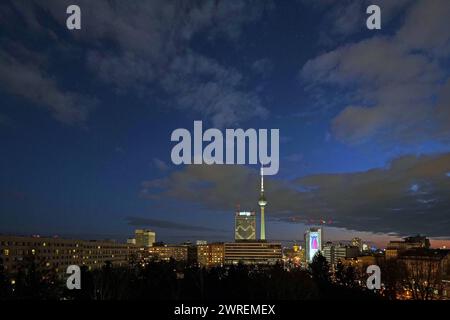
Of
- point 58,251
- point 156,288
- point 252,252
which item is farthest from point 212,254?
point 156,288

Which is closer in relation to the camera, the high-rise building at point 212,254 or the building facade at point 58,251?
the building facade at point 58,251

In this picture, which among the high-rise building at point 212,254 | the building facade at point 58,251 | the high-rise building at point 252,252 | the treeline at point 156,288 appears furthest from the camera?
the high-rise building at point 212,254

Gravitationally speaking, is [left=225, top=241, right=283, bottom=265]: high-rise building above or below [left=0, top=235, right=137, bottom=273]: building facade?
below

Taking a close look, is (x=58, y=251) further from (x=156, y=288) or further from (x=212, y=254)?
(x=212, y=254)

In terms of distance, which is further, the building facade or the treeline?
the building facade

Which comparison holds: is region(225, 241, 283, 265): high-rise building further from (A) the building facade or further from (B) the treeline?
(B) the treeline

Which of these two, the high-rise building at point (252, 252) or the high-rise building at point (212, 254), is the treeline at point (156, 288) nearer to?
the high-rise building at point (252, 252)

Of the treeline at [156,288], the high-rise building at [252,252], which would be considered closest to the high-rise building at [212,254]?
the high-rise building at [252,252]

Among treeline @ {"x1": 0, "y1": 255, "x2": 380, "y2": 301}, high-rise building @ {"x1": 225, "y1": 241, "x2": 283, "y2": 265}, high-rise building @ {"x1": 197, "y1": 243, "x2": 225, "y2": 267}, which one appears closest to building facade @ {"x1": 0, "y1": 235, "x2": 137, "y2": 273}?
treeline @ {"x1": 0, "y1": 255, "x2": 380, "y2": 301}
